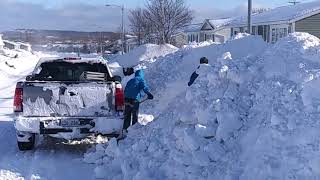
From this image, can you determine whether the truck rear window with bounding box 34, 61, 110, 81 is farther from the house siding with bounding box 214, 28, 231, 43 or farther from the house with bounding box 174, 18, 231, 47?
the house siding with bounding box 214, 28, 231, 43

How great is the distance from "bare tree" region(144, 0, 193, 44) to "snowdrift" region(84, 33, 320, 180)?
43.5 m

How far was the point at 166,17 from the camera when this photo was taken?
53.6 meters

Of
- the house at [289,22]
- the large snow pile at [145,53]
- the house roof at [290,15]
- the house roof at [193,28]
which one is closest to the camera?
the house roof at [290,15]

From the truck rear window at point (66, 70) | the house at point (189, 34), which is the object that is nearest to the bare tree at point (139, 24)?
the house at point (189, 34)

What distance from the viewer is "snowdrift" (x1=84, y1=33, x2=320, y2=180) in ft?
20.7

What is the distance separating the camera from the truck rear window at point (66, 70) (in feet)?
35.8

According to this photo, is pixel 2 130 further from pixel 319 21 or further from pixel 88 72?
pixel 319 21

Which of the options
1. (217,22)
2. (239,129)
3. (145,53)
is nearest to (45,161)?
(239,129)

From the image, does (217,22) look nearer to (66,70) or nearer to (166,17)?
(166,17)

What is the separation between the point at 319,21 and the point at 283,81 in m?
33.4

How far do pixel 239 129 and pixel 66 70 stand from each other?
474 cm

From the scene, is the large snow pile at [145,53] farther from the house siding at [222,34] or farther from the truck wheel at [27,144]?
the truck wheel at [27,144]

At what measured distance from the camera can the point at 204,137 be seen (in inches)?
297

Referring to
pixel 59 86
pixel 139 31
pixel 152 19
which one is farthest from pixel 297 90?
pixel 139 31
